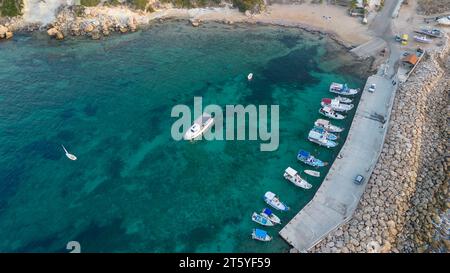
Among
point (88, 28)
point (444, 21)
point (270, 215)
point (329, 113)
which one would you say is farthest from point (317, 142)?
point (88, 28)

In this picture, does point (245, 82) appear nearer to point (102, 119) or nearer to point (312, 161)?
point (312, 161)

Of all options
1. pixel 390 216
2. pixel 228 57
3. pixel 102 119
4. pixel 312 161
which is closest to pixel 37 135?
pixel 102 119

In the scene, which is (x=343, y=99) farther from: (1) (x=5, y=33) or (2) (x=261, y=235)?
(1) (x=5, y=33)

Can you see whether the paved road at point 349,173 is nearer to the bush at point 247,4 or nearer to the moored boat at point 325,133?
the moored boat at point 325,133

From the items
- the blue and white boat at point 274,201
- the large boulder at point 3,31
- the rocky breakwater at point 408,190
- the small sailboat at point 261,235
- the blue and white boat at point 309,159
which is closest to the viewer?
the rocky breakwater at point 408,190

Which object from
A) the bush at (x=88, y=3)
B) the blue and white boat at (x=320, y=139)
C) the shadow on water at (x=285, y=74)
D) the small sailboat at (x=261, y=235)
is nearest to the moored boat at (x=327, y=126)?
the blue and white boat at (x=320, y=139)

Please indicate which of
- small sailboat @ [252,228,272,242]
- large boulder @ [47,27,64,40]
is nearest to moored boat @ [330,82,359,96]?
small sailboat @ [252,228,272,242]
